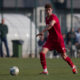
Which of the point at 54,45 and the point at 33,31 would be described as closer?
the point at 54,45

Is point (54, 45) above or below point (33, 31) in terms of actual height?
above

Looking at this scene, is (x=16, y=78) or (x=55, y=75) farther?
(x=55, y=75)

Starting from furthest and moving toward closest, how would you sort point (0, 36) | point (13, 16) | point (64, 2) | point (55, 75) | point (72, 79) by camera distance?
point (64, 2) → point (13, 16) → point (0, 36) → point (55, 75) → point (72, 79)


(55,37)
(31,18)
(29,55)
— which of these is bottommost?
(29,55)

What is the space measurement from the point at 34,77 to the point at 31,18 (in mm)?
15186

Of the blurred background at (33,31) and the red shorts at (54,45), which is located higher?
the red shorts at (54,45)

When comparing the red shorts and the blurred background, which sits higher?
the red shorts

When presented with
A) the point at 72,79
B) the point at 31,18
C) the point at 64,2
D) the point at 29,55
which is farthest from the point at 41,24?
the point at 72,79

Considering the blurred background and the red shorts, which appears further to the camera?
the blurred background

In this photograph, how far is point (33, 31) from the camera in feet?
87.5

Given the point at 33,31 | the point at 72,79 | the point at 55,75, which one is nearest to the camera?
the point at 72,79

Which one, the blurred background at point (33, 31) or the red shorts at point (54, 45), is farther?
the blurred background at point (33, 31)

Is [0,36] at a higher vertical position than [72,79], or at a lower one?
lower

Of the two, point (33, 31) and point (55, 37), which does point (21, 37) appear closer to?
point (33, 31)
